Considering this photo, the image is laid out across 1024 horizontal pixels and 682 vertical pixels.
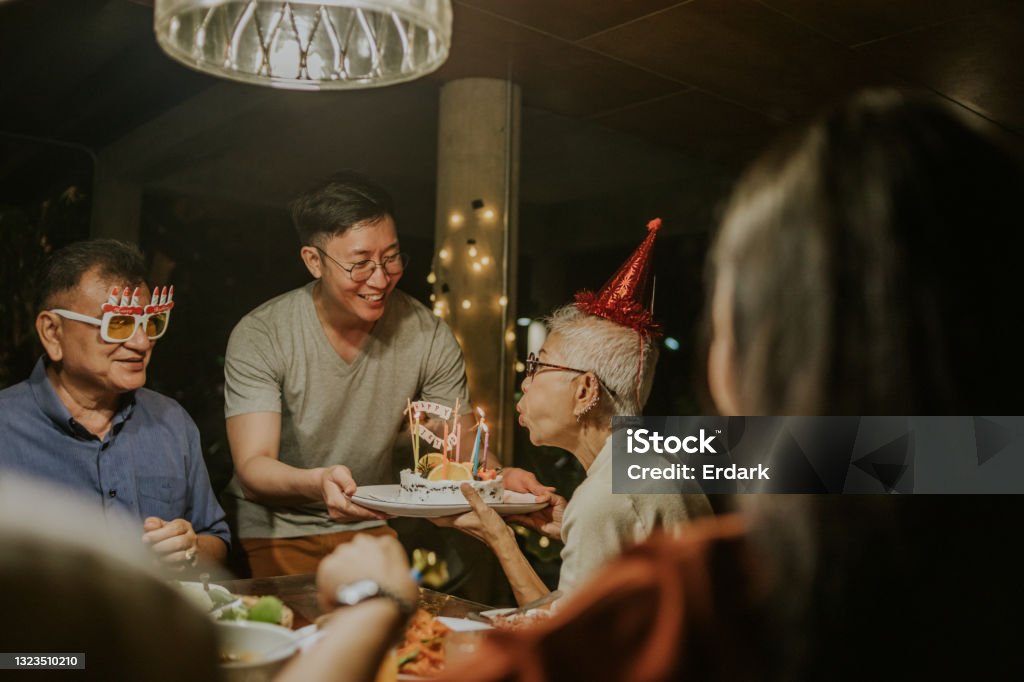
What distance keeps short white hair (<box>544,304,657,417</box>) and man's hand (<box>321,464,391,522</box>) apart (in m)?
0.66

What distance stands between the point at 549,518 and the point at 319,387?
75 centimetres

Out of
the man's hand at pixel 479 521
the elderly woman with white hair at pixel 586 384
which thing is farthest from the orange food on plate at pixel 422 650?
the man's hand at pixel 479 521

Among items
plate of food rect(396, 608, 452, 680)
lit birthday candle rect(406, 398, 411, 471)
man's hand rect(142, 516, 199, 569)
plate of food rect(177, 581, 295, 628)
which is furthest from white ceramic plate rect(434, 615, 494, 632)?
lit birthday candle rect(406, 398, 411, 471)

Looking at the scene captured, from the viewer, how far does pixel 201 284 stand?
6.57 ft

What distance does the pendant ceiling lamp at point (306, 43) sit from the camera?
143cm

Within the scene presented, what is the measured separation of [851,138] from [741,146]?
1.67 m

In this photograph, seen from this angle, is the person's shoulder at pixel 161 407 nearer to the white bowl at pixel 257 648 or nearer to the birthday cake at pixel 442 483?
the birthday cake at pixel 442 483

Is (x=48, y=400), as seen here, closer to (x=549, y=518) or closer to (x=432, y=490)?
(x=432, y=490)

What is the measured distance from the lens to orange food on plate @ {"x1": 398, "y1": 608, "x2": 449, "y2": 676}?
4.30ft

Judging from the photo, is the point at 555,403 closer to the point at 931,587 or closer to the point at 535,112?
the point at 535,112

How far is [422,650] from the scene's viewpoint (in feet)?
4.39

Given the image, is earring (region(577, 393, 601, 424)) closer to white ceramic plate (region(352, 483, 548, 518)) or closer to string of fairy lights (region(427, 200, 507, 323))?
white ceramic plate (region(352, 483, 548, 518))

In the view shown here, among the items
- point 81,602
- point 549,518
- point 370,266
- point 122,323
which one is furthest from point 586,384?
point 81,602

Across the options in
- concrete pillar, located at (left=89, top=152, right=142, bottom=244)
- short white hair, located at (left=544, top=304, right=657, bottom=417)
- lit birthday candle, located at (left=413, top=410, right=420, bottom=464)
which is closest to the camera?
concrete pillar, located at (left=89, top=152, right=142, bottom=244)
